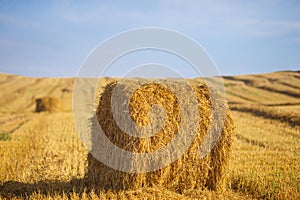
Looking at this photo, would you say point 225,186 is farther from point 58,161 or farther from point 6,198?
point 58,161

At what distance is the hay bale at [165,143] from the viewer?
627 centimetres

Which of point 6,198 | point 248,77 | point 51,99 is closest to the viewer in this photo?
point 6,198

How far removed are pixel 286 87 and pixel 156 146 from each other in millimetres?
46849

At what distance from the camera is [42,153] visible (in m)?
Result: 10.8

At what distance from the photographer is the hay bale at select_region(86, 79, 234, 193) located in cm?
627

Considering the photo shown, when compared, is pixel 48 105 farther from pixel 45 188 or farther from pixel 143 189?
pixel 143 189

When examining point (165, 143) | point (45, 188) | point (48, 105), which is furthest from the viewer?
point (48, 105)

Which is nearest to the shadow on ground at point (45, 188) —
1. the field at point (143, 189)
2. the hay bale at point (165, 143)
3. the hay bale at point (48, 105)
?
the field at point (143, 189)

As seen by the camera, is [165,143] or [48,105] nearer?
[165,143]

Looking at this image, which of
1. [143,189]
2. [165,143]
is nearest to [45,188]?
[143,189]


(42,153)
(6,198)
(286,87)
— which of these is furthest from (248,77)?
(6,198)

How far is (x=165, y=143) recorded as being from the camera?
6.41 meters

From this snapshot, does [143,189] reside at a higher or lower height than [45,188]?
higher

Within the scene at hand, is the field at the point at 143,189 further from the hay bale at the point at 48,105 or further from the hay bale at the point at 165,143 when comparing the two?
the hay bale at the point at 48,105
